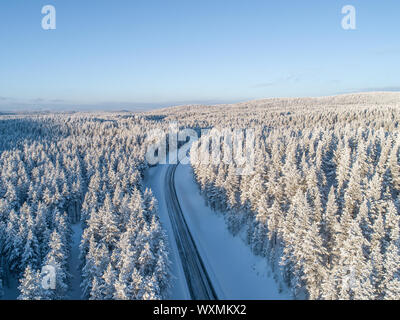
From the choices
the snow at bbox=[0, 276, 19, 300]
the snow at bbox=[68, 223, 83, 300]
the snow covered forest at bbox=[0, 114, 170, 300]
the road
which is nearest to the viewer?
the snow covered forest at bbox=[0, 114, 170, 300]

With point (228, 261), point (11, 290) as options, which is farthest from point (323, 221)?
point (11, 290)

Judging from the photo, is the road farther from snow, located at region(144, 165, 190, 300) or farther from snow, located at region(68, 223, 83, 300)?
snow, located at region(68, 223, 83, 300)

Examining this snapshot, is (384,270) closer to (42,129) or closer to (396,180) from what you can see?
(396,180)

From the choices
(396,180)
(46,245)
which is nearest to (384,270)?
(396,180)

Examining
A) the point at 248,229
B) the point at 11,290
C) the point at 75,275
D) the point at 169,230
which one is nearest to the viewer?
A: the point at 11,290

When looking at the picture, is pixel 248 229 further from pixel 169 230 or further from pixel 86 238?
pixel 86 238

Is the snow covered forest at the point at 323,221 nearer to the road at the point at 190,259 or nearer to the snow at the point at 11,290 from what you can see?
the road at the point at 190,259

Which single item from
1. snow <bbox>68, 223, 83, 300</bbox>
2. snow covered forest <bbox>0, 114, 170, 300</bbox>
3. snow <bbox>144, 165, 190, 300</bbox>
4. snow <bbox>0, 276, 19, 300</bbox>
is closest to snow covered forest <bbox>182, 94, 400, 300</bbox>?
snow <bbox>144, 165, 190, 300</bbox>
